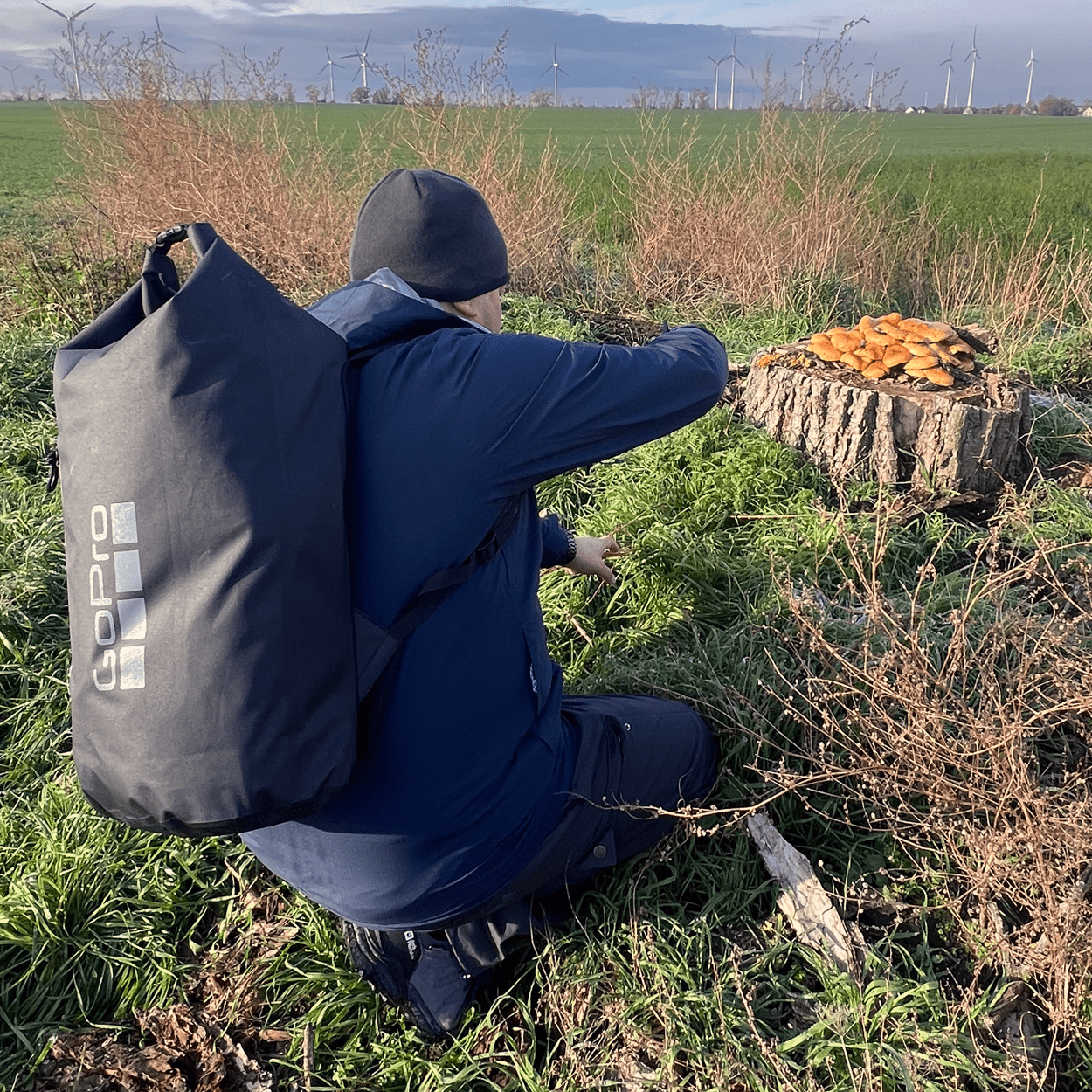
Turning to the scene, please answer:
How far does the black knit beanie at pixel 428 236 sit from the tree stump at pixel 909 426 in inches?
93.1

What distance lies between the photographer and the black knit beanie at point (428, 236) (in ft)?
6.64

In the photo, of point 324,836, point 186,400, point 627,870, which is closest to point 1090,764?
point 627,870

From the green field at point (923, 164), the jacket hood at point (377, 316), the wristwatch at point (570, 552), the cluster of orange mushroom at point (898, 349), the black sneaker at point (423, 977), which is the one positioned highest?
the green field at point (923, 164)

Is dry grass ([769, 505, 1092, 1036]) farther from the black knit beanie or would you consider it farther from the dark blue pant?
the black knit beanie

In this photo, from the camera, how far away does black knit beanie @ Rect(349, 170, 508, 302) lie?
202 cm

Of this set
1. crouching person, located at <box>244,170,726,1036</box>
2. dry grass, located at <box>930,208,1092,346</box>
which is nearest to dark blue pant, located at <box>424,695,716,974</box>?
crouching person, located at <box>244,170,726,1036</box>

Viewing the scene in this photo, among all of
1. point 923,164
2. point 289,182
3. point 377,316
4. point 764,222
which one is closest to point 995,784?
point 377,316

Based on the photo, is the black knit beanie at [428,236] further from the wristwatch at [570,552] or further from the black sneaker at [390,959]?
the black sneaker at [390,959]

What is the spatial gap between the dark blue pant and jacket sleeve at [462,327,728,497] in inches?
32.7

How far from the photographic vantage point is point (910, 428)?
12.8 feet

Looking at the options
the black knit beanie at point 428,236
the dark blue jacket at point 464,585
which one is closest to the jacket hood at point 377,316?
the dark blue jacket at point 464,585

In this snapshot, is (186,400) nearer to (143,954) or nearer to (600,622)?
(143,954)

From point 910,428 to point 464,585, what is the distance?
278 centimetres

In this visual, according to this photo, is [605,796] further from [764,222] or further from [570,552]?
[764,222]
